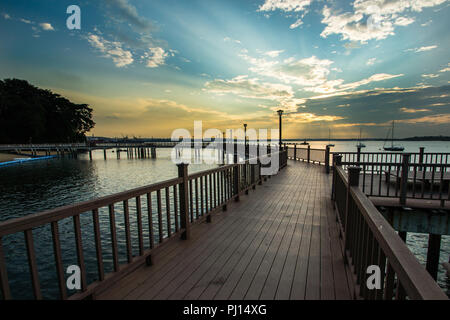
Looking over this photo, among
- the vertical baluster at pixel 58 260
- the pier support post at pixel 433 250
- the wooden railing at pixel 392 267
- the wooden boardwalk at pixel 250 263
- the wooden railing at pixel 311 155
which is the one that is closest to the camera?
the wooden railing at pixel 392 267

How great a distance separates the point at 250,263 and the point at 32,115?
78.2 m

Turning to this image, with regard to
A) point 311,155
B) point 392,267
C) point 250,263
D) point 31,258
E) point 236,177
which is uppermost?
point 392,267

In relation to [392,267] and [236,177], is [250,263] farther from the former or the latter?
[236,177]

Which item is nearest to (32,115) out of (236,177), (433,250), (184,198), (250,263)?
(236,177)

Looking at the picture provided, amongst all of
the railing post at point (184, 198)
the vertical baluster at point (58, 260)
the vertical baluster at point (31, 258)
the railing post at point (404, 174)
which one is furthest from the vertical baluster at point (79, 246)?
the railing post at point (404, 174)

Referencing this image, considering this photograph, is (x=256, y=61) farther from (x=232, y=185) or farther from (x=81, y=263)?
(x=81, y=263)

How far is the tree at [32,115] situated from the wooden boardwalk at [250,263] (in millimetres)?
76496

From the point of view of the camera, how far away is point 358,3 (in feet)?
20.8

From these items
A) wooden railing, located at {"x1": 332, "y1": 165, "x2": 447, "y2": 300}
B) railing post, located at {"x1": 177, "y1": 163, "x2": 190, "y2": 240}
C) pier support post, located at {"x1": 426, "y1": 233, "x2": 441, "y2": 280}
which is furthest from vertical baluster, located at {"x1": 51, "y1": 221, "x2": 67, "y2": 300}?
pier support post, located at {"x1": 426, "y1": 233, "x2": 441, "y2": 280}

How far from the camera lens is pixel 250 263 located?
2768 millimetres

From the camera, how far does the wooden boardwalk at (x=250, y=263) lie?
2197mm

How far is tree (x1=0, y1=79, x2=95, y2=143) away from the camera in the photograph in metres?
54.5

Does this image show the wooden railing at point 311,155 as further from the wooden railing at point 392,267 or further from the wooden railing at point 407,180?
the wooden railing at point 392,267
